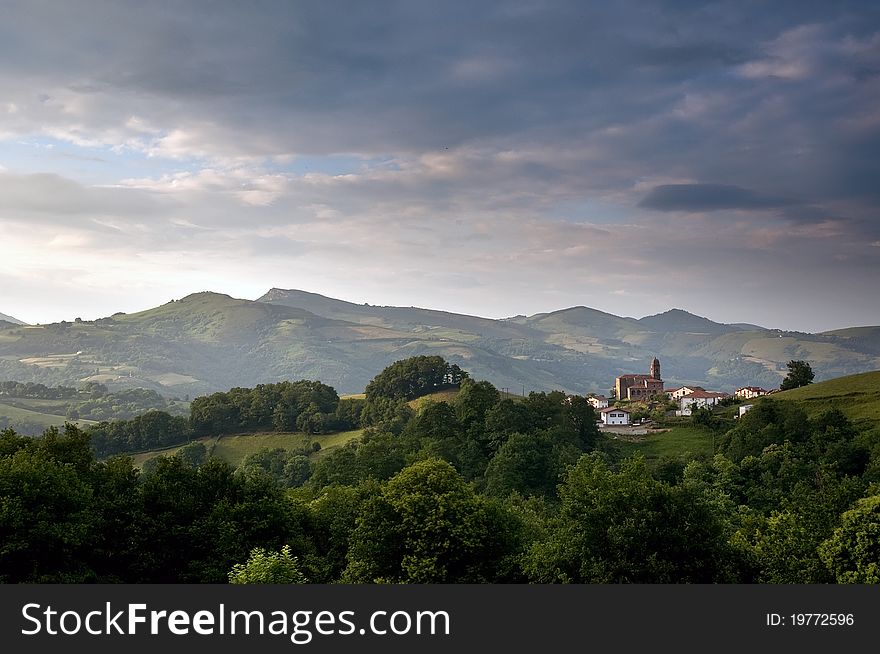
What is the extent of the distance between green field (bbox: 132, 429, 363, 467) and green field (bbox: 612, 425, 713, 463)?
55.2 m

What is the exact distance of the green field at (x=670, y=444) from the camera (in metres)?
108

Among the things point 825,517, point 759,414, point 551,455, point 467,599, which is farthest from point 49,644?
point 759,414

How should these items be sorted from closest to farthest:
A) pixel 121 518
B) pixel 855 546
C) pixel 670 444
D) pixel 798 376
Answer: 1. pixel 855 546
2. pixel 121 518
3. pixel 670 444
4. pixel 798 376

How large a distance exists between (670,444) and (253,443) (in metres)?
89.4

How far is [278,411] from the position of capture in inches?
6319

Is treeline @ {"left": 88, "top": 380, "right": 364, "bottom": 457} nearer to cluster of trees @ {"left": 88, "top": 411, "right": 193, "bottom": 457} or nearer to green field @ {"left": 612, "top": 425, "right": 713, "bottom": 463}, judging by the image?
cluster of trees @ {"left": 88, "top": 411, "right": 193, "bottom": 457}

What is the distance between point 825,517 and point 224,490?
1474 inches

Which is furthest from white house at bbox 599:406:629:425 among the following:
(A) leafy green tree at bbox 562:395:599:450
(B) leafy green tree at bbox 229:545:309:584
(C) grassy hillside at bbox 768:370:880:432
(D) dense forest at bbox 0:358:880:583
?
(B) leafy green tree at bbox 229:545:309:584

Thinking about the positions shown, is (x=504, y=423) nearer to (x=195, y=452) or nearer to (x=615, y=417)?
(x=615, y=417)

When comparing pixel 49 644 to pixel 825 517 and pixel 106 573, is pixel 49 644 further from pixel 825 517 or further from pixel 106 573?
pixel 825 517

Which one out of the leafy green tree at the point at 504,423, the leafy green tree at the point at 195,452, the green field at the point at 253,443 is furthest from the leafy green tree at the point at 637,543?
the leafy green tree at the point at 195,452

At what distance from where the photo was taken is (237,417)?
16725cm

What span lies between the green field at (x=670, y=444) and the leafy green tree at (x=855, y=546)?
68.3 meters

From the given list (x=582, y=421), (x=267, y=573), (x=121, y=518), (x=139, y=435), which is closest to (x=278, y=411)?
(x=139, y=435)
